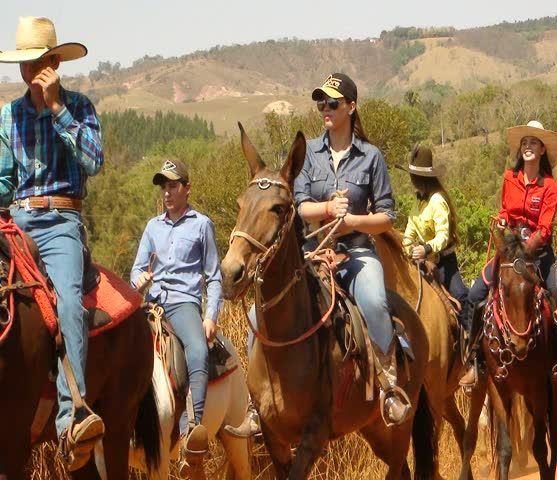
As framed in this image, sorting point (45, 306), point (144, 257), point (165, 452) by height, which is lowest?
point (165, 452)

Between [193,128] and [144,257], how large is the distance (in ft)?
609

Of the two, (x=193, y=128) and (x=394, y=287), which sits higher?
(x=394, y=287)

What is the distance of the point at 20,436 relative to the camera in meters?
5.51

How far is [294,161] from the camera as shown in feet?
22.0

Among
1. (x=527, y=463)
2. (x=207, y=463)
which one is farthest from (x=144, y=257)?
(x=527, y=463)

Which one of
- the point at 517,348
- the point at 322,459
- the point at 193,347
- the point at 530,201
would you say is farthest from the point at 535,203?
the point at 193,347

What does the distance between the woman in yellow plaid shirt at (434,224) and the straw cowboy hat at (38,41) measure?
558cm

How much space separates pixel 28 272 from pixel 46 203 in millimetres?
507

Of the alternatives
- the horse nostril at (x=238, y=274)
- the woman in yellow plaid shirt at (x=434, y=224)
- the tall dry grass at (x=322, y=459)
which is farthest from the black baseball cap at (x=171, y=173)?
the woman in yellow plaid shirt at (x=434, y=224)

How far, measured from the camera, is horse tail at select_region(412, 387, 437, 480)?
8.84m

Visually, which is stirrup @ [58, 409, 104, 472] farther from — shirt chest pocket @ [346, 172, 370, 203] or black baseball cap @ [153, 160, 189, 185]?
black baseball cap @ [153, 160, 189, 185]

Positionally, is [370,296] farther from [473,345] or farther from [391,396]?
[473,345]

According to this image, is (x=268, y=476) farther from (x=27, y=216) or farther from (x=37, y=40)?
(x=37, y=40)

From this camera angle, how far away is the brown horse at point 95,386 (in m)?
5.46
